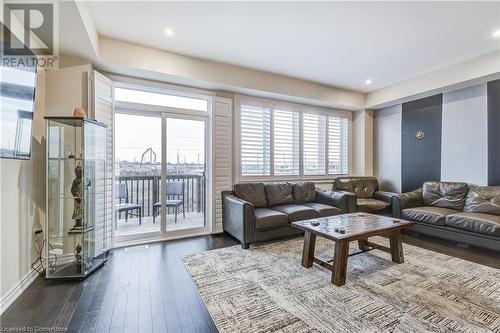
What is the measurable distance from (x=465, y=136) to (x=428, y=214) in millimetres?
1623

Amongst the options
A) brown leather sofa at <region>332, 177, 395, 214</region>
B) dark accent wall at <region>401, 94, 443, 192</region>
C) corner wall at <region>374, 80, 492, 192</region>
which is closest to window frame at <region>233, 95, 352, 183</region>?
brown leather sofa at <region>332, 177, 395, 214</region>

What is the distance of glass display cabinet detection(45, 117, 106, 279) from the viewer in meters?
2.51

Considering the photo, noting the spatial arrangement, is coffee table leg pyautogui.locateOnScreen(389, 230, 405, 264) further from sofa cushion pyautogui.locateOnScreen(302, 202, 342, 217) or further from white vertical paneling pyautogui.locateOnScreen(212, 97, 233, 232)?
white vertical paneling pyautogui.locateOnScreen(212, 97, 233, 232)

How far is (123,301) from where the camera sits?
2.07 m

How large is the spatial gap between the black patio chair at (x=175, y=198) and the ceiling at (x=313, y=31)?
207 cm

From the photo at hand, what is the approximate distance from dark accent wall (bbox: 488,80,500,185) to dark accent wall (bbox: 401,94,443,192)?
0.69 metres

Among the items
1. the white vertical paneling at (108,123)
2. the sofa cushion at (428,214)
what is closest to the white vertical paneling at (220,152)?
the white vertical paneling at (108,123)

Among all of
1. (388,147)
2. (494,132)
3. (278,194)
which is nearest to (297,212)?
(278,194)

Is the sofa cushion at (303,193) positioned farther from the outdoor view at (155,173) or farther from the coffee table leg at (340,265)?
the coffee table leg at (340,265)

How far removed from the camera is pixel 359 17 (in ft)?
8.39

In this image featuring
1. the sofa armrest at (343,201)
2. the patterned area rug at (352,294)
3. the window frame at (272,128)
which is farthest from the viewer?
the window frame at (272,128)

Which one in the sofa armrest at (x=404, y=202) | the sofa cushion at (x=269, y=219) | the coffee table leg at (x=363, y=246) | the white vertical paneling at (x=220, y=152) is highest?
the white vertical paneling at (x=220, y=152)

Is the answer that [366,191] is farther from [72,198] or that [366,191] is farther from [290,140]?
[72,198]

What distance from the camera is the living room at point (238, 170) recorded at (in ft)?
6.45
